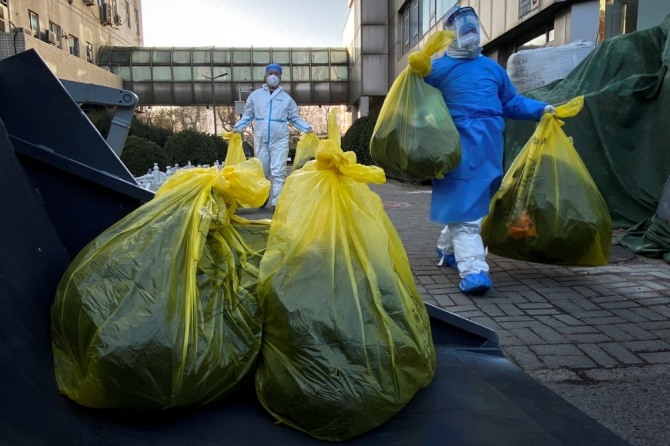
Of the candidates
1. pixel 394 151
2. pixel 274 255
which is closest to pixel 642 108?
pixel 394 151

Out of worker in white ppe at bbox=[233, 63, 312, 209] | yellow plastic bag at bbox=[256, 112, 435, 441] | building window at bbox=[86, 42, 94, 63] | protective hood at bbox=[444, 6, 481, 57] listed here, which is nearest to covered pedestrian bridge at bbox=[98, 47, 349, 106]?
building window at bbox=[86, 42, 94, 63]

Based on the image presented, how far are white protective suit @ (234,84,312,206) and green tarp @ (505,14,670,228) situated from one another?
11.2 ft

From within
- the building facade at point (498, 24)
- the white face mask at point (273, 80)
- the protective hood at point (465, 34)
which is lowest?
the protective hood at point (465, 34)

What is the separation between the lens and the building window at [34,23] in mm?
18703

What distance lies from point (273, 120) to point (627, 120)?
4.29 m

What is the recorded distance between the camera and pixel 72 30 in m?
23.3

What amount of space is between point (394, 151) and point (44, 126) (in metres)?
1.92

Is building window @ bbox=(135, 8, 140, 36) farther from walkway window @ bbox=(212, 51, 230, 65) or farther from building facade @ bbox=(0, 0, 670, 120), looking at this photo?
walkway window @ bbox=(212, 51, 230, 65)

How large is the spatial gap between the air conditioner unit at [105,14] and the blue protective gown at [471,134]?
27.9m

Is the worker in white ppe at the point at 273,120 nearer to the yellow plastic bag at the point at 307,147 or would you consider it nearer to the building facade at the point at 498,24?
the yellow plastic bag at the point at 307,147

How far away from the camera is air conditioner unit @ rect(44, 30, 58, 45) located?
19.9 meters

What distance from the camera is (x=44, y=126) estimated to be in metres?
1.99

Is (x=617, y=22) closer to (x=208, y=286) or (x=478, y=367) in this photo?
(x=478, y=367)

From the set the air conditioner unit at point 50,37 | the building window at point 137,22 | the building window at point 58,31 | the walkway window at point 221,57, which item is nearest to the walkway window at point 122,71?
the walkway window at point 221,57
